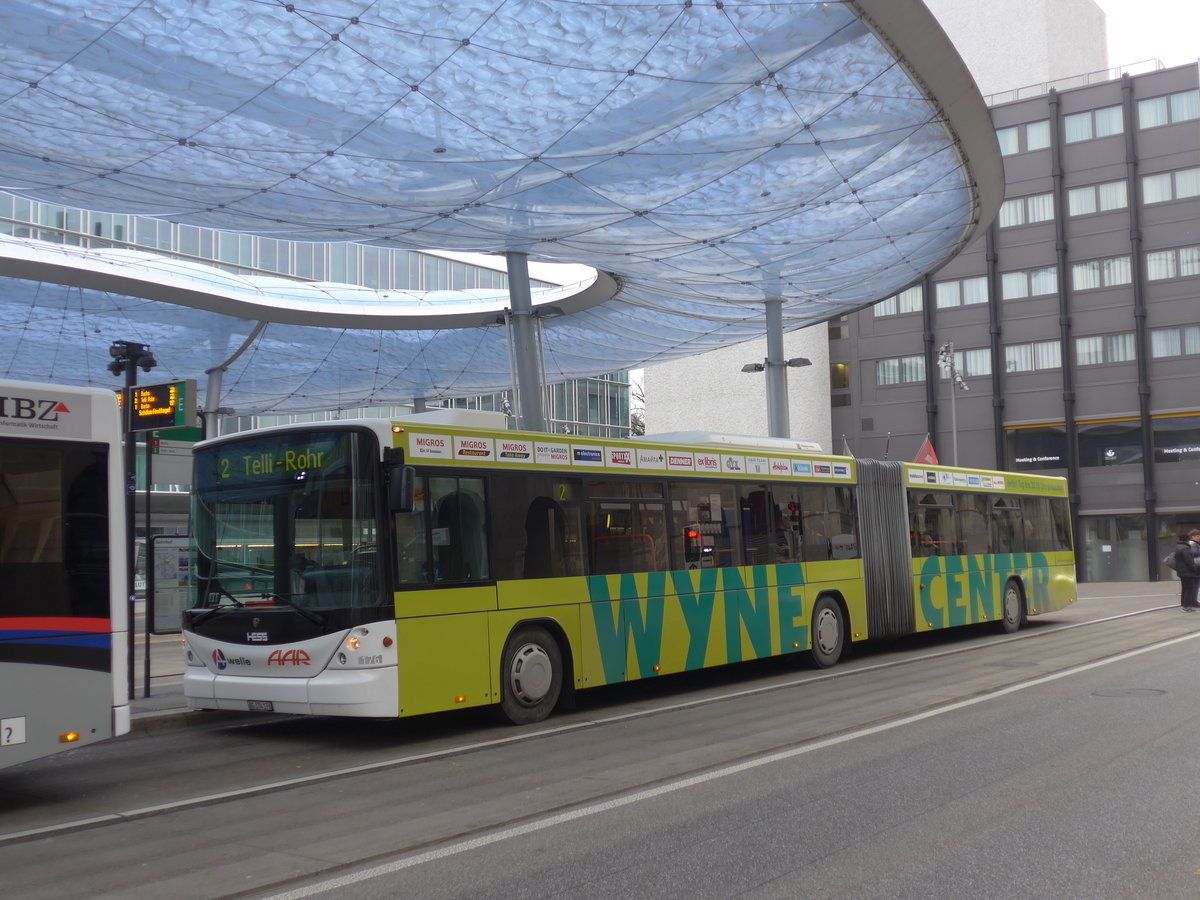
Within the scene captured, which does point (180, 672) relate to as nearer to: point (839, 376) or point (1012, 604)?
point (1012, 604)

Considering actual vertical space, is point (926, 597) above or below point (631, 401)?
below

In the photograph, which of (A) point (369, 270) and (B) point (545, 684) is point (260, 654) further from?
(A) point (369, 270)

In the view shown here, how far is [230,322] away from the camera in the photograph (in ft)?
112

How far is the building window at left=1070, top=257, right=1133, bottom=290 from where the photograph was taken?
4722 centimetres

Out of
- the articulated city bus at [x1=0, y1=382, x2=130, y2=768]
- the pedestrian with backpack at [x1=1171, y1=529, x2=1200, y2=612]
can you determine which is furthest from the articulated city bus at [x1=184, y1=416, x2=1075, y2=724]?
the pedestrian with backpack at [x1=1171, y1=529, x2=1200, y2=612]

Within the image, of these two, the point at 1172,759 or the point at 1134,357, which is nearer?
the point at 1172,759

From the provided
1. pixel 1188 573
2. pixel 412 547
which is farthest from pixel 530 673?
pixel 1188 573

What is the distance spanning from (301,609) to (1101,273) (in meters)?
45.1

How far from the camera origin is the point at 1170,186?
153ft

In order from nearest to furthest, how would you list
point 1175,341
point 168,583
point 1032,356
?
point 168,583, point 1175,341, point 1032,356

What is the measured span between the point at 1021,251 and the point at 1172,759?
1750 inches

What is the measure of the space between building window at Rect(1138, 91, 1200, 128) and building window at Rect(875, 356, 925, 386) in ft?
43.1

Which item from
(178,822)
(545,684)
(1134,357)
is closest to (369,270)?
(1134,357)

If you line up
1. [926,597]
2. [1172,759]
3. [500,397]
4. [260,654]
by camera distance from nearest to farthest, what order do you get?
[1172,759] → [260,654] → [926,597] → [500,397]
